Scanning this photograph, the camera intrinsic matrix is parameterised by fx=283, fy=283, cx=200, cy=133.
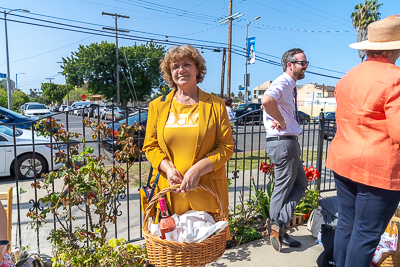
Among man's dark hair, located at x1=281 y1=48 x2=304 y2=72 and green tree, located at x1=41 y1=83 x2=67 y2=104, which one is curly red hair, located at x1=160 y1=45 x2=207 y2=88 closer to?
man's dark hair, located at x1=281 y1=48 x2=304 y2=72

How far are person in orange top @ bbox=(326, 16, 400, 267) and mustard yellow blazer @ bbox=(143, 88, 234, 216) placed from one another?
0.77m

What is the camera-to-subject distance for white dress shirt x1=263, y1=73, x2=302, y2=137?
8.57ft

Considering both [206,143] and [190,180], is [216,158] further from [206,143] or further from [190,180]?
[190,180]

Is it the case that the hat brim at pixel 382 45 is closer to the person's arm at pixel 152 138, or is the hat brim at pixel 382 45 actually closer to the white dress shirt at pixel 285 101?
the white dress shirt at pixel 285 101

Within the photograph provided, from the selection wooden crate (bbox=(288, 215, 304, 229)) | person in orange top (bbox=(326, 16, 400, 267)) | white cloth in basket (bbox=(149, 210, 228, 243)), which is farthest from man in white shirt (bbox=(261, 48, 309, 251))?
white cloth in basket (bbox=(149, 210, 228, 243))

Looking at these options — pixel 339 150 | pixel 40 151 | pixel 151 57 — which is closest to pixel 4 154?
pixel 40 151

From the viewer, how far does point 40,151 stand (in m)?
6.05

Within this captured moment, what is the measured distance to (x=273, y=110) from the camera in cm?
256

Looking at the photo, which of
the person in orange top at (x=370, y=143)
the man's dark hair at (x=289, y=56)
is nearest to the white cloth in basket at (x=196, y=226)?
the person in orange top at (x=370, y=143)

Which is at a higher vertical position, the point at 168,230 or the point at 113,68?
the point at 113,68

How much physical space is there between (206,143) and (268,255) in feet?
4.98

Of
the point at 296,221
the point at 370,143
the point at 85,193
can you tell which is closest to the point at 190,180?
the point at 85,193

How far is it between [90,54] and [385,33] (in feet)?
113

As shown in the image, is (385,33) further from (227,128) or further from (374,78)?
(227,128)
